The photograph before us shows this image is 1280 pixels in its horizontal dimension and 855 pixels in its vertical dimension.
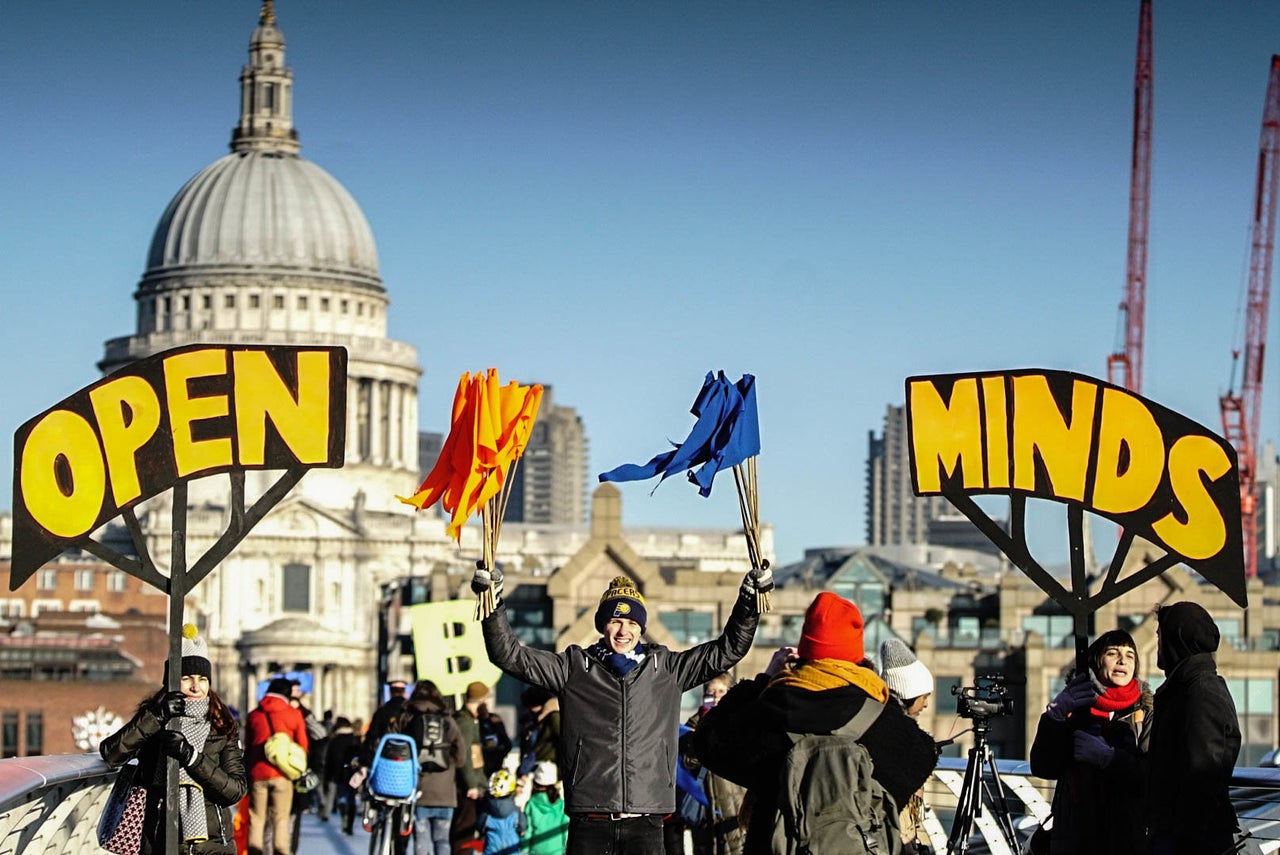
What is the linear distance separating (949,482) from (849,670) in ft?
13.4

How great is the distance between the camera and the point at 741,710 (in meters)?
12.3

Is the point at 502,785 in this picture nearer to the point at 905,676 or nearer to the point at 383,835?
the point at 383,835

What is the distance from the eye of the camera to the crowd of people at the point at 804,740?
12.0m

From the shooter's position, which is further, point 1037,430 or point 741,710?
point 1037,430

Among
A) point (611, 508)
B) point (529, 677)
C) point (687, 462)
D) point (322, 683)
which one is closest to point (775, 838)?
point (529, 677)

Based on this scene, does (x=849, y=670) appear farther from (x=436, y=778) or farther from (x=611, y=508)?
(x=611, y=508)

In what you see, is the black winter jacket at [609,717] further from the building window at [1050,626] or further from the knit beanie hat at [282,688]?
the building window at [1050,626]

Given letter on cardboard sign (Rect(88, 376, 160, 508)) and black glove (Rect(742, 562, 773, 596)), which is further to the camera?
letter on cardboard sign (Rect(88, 376, 160, 508))

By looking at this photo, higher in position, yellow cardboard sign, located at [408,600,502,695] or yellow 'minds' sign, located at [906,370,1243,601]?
yellow 'minds' sign, located at [906,370,1243,601]

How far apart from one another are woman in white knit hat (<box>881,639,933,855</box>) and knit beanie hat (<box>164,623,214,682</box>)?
3402mm

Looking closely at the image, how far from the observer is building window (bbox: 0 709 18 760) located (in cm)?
10050

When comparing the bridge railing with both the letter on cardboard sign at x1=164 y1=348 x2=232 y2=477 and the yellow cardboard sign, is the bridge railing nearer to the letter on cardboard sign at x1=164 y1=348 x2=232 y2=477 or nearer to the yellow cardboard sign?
the letter on cardboard sign at x1=164 y1=348 x2=232 y2=477

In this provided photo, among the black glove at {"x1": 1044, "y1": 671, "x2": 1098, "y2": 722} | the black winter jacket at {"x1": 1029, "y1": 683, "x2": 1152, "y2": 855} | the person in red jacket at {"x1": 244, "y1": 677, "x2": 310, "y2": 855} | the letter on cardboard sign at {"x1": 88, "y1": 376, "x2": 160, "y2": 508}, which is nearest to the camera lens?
the black winter jacket at {"x1": 1029, "y1": 683, "x2": 1152, "y2": 855}

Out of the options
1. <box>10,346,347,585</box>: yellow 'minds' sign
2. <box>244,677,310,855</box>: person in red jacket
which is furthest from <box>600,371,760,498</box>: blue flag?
<box>244,677,310,855</box>: person in red jacket
